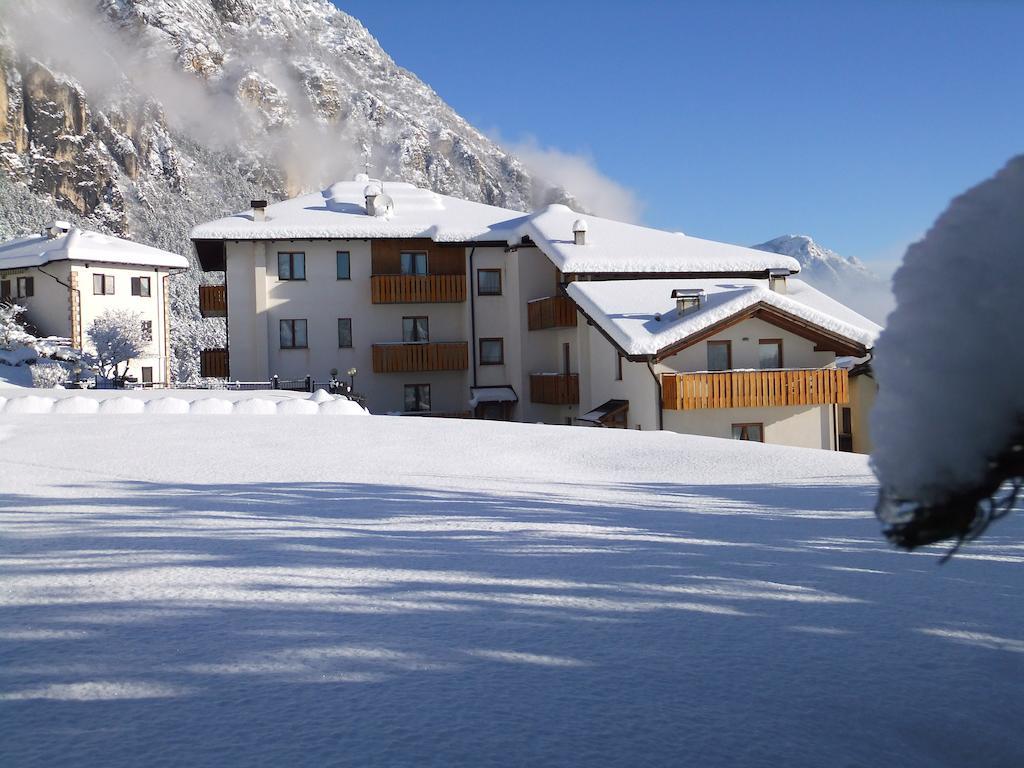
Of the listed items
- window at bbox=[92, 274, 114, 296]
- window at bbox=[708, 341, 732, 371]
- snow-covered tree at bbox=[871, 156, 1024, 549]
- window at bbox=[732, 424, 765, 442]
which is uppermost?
window at bbox=[92, 274, 114, 296]

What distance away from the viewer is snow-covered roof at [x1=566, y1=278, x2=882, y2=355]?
22.6m

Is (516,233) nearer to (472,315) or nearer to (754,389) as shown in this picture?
(472,315)

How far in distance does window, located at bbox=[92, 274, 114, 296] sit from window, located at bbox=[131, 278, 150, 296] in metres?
1.20

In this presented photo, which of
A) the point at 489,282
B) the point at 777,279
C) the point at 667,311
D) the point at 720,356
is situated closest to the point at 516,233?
the point at 489,282

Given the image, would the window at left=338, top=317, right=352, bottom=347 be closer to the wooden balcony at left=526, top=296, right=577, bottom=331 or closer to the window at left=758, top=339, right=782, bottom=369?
the wooden balcony at left=526, top=296, right=577, bottom=331

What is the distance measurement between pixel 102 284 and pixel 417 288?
17784 millimetres

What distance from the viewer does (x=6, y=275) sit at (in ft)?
136

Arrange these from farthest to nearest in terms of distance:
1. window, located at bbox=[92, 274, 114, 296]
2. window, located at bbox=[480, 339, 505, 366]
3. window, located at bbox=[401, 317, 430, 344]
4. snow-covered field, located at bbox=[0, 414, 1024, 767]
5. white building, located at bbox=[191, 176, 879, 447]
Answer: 1. window, located at bbox=[92, 274, 114, 296]
2. window, located at bbox=[401, 317, 430, 344]
3. window, located at bbox=[480, 339, 505, 366]
4. white building, located at bbox=[191, 176, 879, 447]
5. snow-covered field, located at bbox=[0, 414, 1024, 767]

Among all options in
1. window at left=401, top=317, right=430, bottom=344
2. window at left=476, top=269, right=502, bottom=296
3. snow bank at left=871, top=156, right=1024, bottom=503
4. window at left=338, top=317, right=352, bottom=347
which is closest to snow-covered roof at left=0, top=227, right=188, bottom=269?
window at left=338, top=317, right=352, bottom=347

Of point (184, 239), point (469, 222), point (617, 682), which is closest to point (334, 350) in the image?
point (469, 222)

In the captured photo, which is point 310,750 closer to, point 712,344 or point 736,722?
point 736,722

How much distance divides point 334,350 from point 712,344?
43.6 feet

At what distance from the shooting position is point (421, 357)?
3061 cm

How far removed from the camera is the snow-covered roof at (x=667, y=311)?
22.6 meters
